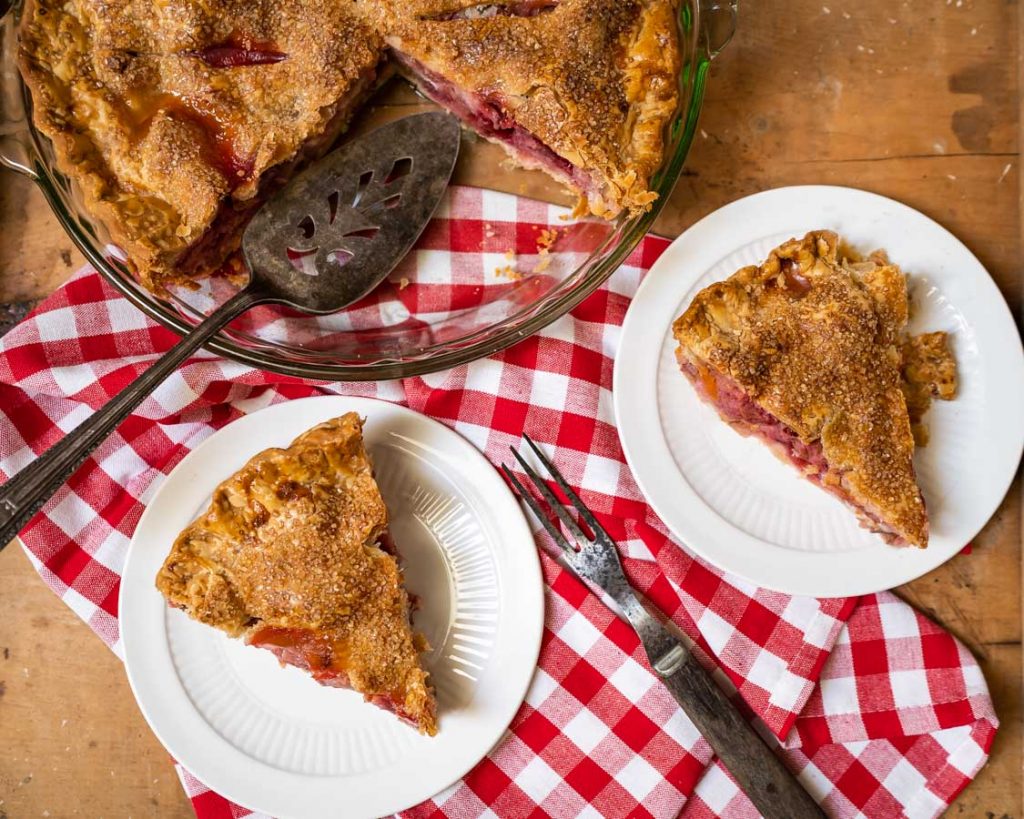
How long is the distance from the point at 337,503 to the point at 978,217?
2006mm

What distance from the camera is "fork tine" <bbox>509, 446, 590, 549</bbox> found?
252 centimetres

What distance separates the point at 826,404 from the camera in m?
2.36

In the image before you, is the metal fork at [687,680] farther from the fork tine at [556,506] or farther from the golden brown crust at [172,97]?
the golden brown crust at [172,97]

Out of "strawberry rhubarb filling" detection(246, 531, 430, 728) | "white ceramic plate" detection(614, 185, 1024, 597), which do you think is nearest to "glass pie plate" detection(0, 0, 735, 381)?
"white ceramic plate" detection(614, 185, 1024, 597)

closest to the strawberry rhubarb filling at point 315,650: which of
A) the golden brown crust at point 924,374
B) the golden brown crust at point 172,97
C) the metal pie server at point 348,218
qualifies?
the metal pie server at point 348,218

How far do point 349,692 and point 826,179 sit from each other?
201 cm

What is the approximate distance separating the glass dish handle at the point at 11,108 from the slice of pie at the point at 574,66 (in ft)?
3.03

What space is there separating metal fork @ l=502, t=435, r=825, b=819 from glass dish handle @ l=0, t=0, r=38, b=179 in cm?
147

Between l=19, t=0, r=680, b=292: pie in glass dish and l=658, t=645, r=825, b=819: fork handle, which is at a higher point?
A: l=19, t=0, r=680, b=292: pie in glass dish

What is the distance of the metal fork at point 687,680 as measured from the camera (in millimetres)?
2455

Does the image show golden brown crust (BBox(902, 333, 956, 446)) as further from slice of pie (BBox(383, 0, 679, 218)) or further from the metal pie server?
the metal pie server

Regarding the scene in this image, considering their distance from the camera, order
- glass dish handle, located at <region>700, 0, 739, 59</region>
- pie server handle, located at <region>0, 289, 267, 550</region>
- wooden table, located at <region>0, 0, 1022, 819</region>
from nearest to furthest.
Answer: pie server handle, located at <region>0, 289, 267, 550</region>, glass dish handle, located at <region>700, 0, 739, 59</region>, wooden table, located at <region>0, 0, 1022, 819</region>

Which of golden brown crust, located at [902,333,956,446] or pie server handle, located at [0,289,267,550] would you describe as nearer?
pie server handle, located at [0,289,267,550]

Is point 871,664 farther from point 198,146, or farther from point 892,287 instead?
point 198,146
